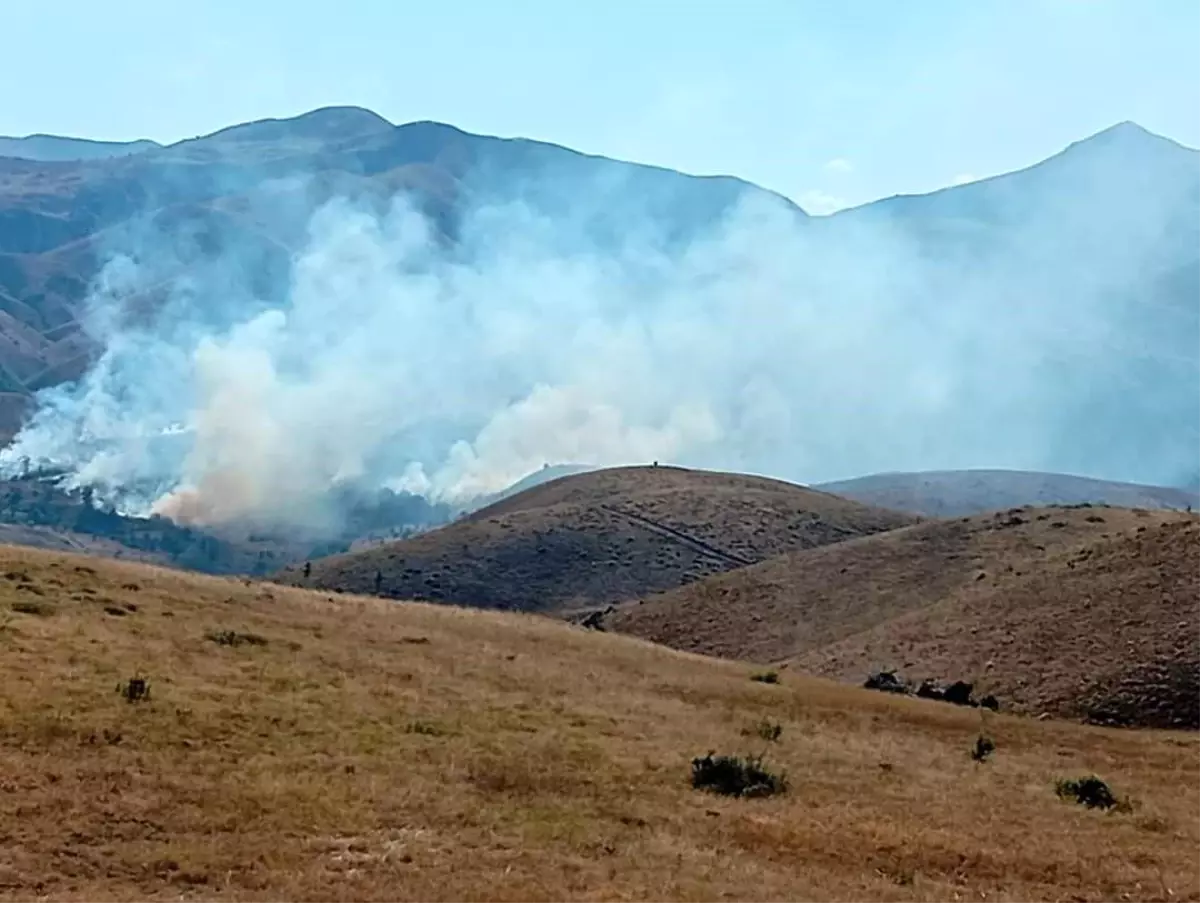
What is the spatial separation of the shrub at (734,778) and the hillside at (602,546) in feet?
268

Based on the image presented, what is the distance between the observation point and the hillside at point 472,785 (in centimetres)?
1596

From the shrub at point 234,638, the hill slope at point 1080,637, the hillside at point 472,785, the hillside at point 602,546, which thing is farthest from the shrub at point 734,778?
the hillside at point 602,546

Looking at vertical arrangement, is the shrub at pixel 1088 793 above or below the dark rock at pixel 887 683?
below

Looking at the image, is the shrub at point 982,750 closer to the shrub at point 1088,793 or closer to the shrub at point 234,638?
the shrub at point 1088,793

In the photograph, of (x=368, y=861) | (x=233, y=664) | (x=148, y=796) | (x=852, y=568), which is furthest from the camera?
(x=852, y=568)

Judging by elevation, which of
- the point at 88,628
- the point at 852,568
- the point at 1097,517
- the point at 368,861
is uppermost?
the point at 1097,517

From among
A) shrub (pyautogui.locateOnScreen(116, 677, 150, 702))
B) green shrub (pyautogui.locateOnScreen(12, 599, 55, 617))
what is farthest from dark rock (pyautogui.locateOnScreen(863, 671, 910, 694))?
shrub (pyautogui.locateOnScreen(116, 677, 150, 702))

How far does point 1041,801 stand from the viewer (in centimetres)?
2392

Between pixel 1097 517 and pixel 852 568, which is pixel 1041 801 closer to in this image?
pixel 852 568

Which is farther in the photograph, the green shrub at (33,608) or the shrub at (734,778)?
the green shrub at (33,608)

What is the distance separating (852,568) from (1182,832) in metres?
61.0

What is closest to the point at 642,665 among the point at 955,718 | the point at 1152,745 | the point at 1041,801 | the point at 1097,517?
the point at 955,718

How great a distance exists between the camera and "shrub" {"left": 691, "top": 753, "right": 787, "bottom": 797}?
73.3 ft

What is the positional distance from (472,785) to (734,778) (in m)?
4.95
